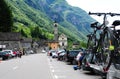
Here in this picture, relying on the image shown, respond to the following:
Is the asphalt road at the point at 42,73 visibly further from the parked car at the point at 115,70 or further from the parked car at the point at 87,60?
the parked car at the point at 115,70

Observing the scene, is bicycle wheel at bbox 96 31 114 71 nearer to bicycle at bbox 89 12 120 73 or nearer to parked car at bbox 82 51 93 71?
bicycle at bbox 89 12 120 73

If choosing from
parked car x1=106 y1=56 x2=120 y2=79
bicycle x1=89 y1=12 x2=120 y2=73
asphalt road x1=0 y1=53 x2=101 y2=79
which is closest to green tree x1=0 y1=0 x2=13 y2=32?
asphalt road x1=0 y1=53 x2=101 y2=79

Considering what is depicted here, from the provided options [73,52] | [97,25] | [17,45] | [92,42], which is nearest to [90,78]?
[92,42]

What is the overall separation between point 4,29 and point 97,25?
12139cm

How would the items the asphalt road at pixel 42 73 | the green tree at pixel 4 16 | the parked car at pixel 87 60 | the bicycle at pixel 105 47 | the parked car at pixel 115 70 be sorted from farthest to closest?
1. the green tree at pixel 4 16
2. the asphalt road at pixel 42 73
3. the parked car at pixel 87 60
4. the bicycle at pixel 105 47
5. the parked car at pixel 115 70

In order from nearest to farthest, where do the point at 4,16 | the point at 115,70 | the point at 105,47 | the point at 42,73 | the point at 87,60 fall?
the point at 115,70 → the point at 105,47 → the point at 87,60 → the point at 42,73 → the point at 4,16

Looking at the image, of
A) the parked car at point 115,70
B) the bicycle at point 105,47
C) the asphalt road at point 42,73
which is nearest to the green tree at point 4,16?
the asphalt road at point 42,73

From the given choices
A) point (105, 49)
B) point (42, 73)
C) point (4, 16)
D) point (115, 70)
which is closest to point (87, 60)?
point (42, 73)

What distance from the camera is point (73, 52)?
39.7 m

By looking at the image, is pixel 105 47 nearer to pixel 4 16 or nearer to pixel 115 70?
pixel 115 70

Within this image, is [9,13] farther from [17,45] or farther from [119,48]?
[119,48]

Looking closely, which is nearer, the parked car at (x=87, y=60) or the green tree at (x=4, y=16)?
the parked car at (x=87, y=60)

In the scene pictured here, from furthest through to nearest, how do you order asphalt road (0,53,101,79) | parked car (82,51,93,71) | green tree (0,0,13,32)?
green tree (0,0,13,32)
asphalt road (0,53,101,79)
parked car (82,51,93,71)

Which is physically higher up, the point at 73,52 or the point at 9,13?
the point at 9,13
